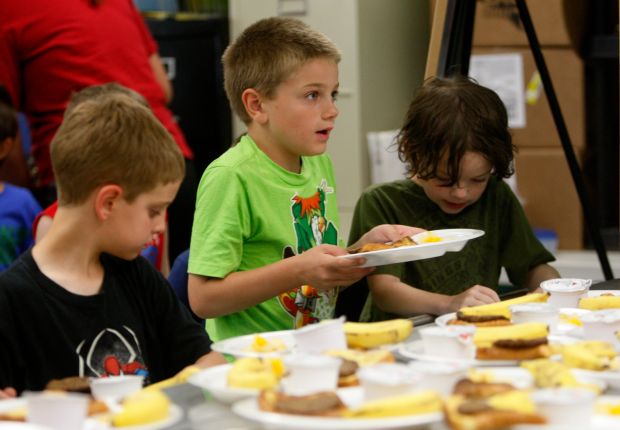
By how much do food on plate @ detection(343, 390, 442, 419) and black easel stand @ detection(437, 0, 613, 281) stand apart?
4.29 ft

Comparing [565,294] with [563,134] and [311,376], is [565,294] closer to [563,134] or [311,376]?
[311,376]

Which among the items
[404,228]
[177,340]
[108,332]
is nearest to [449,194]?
[404,228]

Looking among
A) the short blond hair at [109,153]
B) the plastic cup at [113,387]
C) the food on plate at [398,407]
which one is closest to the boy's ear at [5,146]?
the short blond hair at [109,153]

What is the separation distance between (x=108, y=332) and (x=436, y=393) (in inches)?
25.1

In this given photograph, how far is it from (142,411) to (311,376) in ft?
0.53

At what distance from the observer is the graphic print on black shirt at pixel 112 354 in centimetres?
140

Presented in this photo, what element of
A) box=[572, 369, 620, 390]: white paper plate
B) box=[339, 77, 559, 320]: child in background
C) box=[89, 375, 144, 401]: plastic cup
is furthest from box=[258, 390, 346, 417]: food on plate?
box=[339, 77, 559, 320]: child in background

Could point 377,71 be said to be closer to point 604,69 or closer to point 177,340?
point 604,69

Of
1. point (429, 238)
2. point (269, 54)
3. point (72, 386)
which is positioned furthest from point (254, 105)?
point (72, 386)

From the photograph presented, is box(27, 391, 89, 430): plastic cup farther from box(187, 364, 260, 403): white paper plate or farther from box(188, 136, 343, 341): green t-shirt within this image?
box(188, 136, 343, 341): green t-shirt

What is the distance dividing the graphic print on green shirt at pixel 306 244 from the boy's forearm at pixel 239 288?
0.33 ft

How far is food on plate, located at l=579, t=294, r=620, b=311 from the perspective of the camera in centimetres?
138

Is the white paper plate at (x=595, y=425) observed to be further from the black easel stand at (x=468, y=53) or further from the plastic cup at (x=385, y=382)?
the black easel stand at (x=468, y=53)

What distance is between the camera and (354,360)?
1.08m
